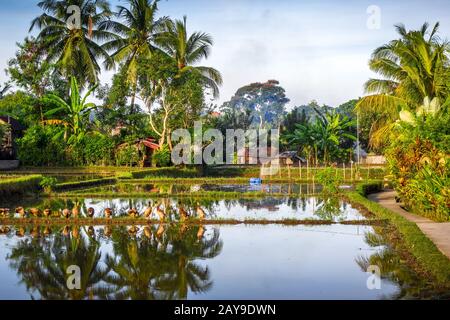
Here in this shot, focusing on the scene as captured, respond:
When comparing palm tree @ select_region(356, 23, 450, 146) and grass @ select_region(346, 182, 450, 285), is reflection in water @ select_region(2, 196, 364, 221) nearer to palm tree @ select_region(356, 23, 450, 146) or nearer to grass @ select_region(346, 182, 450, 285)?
grass @ select_region(346, 182, 450, 285)

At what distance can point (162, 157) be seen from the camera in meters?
28.4

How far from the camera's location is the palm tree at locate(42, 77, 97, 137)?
1110 inches

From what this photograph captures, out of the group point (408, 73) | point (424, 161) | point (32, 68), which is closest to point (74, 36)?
point (32, 68)

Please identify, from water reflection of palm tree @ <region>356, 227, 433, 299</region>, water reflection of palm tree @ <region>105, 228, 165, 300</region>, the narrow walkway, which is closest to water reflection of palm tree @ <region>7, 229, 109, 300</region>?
water reflection of palm tree @ <region>105, 228, 165, 300</region>

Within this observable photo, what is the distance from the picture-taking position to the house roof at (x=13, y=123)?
29.5 m

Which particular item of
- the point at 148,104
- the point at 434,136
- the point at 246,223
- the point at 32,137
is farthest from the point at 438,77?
the point at 32,137

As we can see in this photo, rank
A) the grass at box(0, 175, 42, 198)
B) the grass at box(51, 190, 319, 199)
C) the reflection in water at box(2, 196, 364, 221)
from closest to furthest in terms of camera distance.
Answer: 1. the reflection in water at box(2, 196, 364, 221)
2. the grass at box(0, 175, 42, 198)
3. the grass at box(51, 190, 319, 199)

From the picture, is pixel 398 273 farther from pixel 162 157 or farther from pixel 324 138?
pixel 324 138

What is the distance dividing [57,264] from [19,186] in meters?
9.66

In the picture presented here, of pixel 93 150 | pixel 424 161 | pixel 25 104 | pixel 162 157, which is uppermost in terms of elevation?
pixel 25 104

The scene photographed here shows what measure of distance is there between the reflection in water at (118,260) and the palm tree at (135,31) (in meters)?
20.9

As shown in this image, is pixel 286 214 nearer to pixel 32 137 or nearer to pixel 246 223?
pixel 246 223

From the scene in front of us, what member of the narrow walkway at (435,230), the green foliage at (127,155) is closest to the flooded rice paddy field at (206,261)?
the narrow walkway at (435,230)

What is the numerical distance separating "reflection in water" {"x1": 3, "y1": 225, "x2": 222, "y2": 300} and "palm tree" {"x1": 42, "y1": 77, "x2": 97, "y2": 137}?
17694mm
